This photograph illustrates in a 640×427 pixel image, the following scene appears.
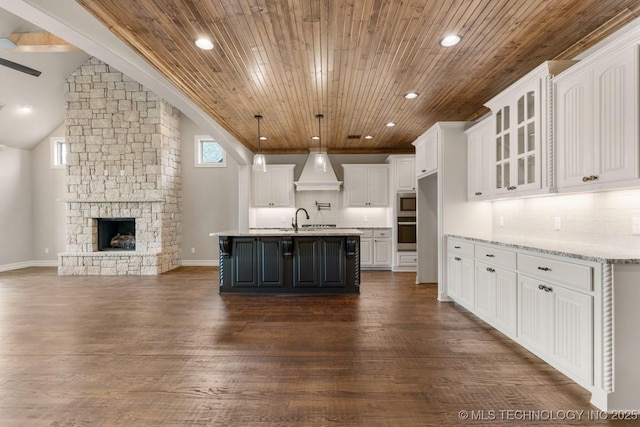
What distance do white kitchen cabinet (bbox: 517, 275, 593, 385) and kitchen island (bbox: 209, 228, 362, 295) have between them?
267 cm

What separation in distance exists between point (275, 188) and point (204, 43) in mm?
4981

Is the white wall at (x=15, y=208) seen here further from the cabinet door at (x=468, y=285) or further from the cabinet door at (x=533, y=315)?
the cabinet door at (x=533, y=315)

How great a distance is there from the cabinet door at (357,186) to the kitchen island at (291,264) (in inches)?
108

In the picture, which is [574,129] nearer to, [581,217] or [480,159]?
[581,217]

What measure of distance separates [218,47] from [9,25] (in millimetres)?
5100

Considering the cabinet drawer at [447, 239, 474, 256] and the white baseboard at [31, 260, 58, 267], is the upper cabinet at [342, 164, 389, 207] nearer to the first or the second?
the cabinet drawer at [447, 239, 474, 256]

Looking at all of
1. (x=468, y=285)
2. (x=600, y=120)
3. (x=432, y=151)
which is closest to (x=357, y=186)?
(x=432, y=151)

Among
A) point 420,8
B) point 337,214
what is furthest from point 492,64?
point 337,214

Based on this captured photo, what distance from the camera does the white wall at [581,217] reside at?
8.22ft

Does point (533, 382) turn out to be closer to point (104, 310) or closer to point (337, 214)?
point (104, 310)

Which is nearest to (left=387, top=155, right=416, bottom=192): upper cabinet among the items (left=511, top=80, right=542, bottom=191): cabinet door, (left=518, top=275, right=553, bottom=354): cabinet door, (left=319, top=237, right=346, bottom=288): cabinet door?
(left=319, top=237, right=346, bottom=288): cabinet door

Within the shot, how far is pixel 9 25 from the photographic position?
5391 mm

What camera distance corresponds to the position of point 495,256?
11.0ft

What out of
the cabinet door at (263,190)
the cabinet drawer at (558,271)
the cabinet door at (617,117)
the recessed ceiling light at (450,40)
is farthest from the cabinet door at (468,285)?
the cabinet door at (263,190)
